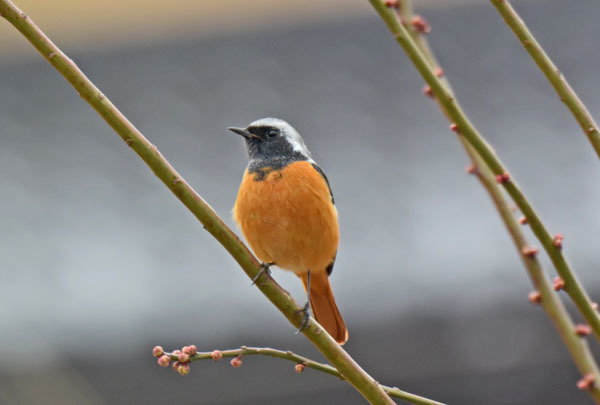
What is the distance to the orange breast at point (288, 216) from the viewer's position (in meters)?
3.50

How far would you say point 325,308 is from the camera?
3914 mm

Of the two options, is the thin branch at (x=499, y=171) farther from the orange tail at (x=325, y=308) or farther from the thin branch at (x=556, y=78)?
the orange tail at (x=325, y=308)

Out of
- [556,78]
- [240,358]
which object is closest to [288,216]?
[240,358]

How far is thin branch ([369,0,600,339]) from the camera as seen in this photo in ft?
4.96

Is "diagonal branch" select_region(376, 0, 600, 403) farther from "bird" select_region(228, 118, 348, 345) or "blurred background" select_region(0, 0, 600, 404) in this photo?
"blurred background" select_region(0, 0, 600, 404)

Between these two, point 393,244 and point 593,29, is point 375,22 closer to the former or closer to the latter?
point 593,29

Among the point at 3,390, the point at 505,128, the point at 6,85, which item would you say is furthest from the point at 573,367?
the point at 6,85

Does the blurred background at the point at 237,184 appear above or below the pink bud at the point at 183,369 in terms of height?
above

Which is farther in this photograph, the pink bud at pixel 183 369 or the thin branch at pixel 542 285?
the pink bud at pixel 183 369

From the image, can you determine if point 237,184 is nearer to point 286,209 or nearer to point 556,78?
point 286,209

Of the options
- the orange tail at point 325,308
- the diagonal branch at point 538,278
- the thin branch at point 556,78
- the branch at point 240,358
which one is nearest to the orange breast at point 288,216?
the orange tail at point 325,308

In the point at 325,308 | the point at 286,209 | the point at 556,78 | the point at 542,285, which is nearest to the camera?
the point at 542,285

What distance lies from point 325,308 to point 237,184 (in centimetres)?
359

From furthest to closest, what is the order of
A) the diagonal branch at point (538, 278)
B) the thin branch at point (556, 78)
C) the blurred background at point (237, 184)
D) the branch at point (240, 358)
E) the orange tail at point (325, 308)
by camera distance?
1. the blurred background at point (237, 184)
2. the orange tail at point (325, 308)
3. the branch at point (240, 358)
4. the thin branch at point (556, 78)
5. the diagonal branch at point (538, 278)
